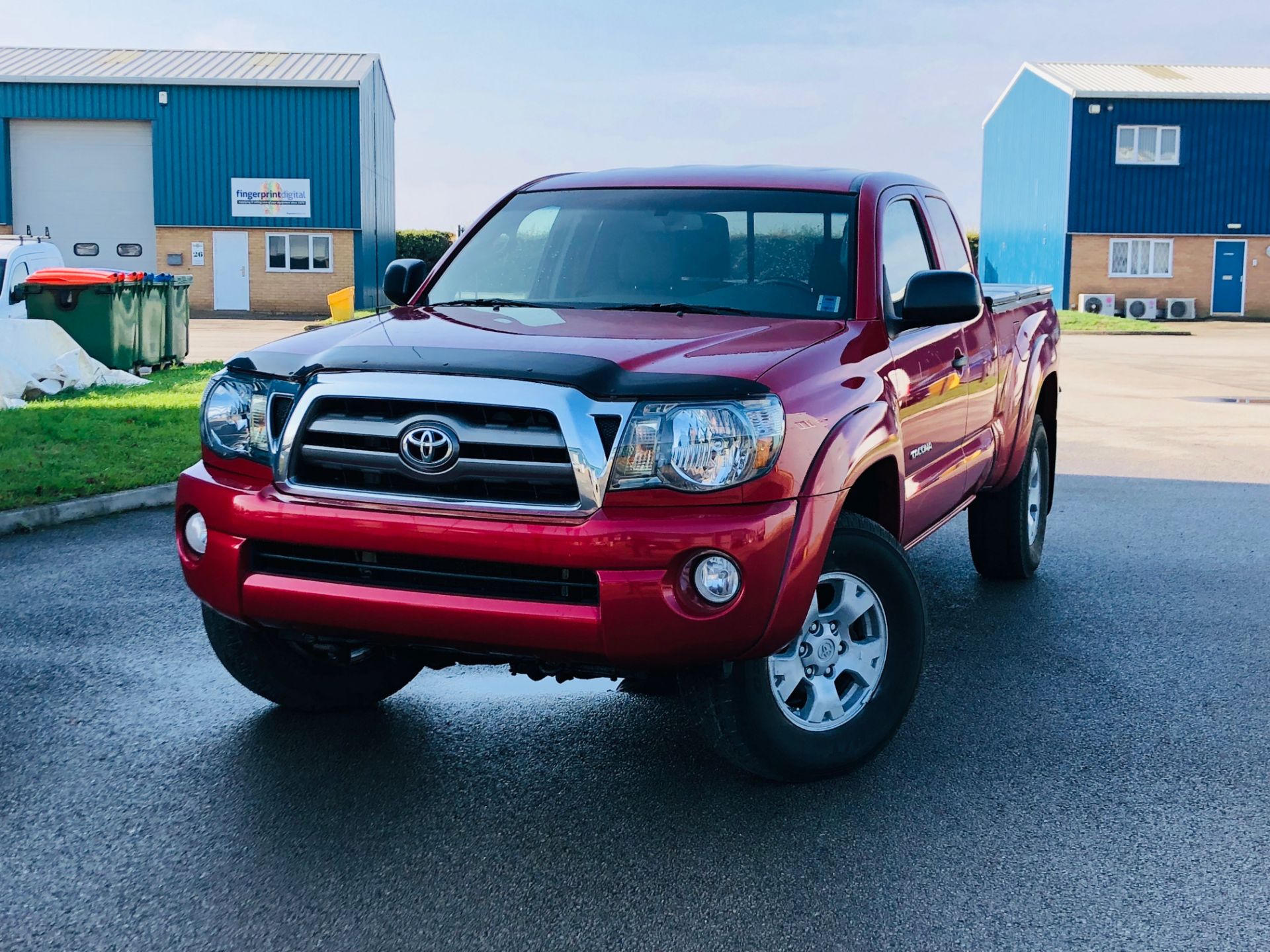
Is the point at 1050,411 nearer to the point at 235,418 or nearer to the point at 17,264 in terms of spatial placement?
the point at 235,418

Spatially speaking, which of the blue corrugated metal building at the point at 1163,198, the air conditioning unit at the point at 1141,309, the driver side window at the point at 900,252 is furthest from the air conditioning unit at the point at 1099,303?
the driver side window at the point at 900,252

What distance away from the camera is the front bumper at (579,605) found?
3686 millimetres

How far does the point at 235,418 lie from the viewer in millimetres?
4238

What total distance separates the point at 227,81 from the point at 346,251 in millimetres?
5958

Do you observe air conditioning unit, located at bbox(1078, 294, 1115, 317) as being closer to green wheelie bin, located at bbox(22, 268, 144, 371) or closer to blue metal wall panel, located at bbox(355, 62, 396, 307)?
blue metal wall panel, located at bbox(355, 62, 396, 307)

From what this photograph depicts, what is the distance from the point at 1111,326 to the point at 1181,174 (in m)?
10.5

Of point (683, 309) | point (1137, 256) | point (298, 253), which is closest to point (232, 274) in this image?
point (298, 253)

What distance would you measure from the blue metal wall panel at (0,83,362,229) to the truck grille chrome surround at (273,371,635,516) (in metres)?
41.0

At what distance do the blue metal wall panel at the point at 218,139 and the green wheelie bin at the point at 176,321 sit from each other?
76.6 feet

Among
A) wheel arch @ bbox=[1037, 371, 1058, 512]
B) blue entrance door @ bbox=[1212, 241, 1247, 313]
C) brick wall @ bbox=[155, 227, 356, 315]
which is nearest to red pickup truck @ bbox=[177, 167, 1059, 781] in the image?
wheel arch @ bbox=[1037, 371, 1058, 512]

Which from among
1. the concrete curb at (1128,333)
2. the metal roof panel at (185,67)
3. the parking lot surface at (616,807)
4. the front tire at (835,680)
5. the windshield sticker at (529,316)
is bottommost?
the concrete curb at (1128,333)

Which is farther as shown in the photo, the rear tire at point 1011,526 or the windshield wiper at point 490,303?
the rear tire at point 1011,526

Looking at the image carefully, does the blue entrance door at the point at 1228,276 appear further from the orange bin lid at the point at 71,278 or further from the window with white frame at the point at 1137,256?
the orange bin lid at the point at 71,278

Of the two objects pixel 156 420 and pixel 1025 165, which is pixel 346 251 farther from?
pixel 156 420
